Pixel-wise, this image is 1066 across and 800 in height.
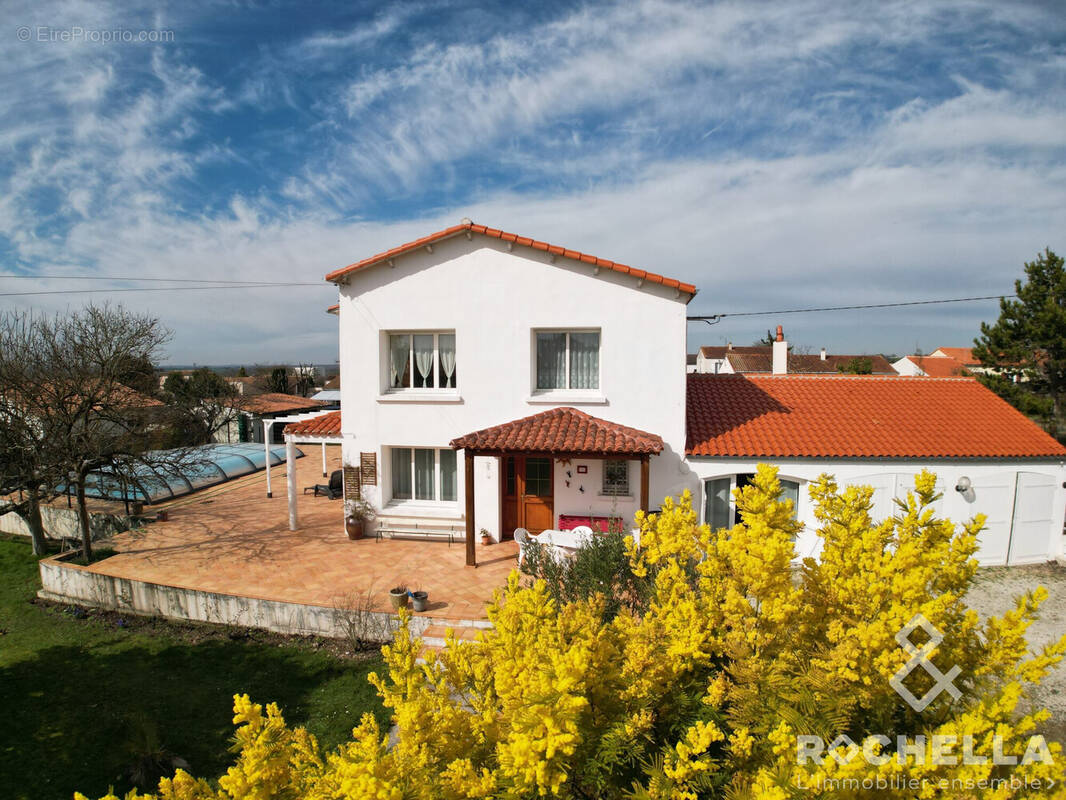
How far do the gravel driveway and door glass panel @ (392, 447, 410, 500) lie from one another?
1267 centimetres

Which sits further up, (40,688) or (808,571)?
(808,571)

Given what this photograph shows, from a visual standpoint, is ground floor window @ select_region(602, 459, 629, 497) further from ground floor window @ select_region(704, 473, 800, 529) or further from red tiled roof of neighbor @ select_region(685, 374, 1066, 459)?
ground floor window @ select_region(704, 473, 800, 529)

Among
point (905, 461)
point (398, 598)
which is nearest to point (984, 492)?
point (905, 461)

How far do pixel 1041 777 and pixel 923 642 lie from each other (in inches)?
28.7

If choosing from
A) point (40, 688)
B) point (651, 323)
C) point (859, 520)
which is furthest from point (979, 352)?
point (40, 688)

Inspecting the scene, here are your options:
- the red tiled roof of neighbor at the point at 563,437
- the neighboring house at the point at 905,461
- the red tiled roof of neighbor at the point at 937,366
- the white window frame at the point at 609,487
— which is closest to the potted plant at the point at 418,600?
the red tiled roof of neighbor at the point at 563,437

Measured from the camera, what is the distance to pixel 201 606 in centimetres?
1120

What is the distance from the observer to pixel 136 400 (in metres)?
16.2

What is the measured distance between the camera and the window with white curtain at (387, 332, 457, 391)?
14461 millimetres

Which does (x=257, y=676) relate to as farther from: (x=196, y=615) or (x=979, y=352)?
(x=979, y=352)

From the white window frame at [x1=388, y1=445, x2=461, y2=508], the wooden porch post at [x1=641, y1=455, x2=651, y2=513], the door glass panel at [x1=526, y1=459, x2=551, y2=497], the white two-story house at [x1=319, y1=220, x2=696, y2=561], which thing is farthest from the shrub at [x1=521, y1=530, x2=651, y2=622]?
the white window frame at [x1=388, y1=445, x2=461, y2=508]

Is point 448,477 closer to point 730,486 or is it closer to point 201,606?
point 201,606

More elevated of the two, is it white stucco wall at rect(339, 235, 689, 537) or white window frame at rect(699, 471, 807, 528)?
white stucco wall at rect(339, 235, 689, 537)

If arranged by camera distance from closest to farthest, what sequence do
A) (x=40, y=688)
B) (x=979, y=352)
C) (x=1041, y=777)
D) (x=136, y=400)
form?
(x=1041, y=777), (x=40, y=688), (x=136, y=400), (x=979, y=352)
